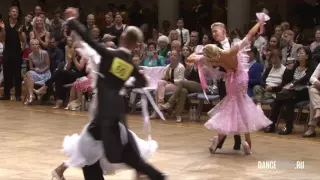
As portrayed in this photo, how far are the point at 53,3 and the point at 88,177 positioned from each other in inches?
738

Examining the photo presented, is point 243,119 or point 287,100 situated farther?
point 287,100

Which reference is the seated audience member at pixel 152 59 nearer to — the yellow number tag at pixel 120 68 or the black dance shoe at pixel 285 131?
the black dance shoe at pixel 285 131

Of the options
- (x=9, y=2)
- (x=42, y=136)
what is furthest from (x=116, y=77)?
(x=9, y=2)

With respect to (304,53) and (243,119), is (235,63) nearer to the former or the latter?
(243,119)

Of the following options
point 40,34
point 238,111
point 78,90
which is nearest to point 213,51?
point 238,111

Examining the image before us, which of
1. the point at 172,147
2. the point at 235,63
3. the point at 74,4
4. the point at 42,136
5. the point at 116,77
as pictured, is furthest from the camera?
the point at 74,4

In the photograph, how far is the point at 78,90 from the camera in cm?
1438

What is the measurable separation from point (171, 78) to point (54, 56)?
11.5 ft

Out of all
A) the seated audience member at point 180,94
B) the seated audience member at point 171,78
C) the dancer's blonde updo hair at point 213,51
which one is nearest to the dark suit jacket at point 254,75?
the seated audience member at point 180,94

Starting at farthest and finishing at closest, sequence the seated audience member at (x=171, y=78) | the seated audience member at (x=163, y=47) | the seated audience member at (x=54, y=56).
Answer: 1. the seated audience member at (x=54, y=56)
2. the seated audience member at (x=163, y=47)
3. the seated audience member at (x=171, y=78)

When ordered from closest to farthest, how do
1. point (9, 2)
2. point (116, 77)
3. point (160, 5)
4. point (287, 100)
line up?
point (116, 77) → point (287, 100) → point (160, 5) → point (9, 2)

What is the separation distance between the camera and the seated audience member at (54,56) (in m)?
15.4

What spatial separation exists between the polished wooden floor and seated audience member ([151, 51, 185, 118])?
559 mm

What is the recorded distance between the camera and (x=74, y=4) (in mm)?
21984
